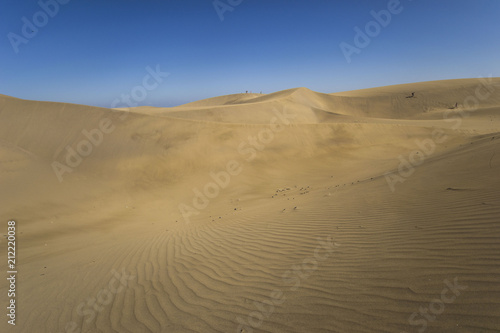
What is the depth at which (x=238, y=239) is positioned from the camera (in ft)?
17.3

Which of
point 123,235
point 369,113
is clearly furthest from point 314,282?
point 369,113

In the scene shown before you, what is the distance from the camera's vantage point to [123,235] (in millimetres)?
6691

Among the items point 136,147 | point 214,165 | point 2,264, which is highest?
point 136,147

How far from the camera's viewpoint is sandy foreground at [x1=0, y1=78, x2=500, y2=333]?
258cm

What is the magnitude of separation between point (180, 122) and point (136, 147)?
353 centimetres

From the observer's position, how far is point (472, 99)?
3334cm

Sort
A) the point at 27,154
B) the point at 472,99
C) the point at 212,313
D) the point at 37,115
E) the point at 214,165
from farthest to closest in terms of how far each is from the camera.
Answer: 1. the point at 472,99
2. the point at 37,115
3. the point at 214,165
4. the point at 27,154
5. the point at 212,313

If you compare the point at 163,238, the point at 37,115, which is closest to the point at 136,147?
the point at 37,115

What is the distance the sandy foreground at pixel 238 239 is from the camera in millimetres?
2578

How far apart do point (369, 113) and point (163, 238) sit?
34297 millimetres

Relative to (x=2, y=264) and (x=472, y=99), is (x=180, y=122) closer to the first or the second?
(x=2, y=264)

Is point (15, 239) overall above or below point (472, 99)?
below

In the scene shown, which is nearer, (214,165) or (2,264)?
(2,264)

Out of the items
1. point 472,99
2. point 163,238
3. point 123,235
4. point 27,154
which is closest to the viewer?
point 163,238
